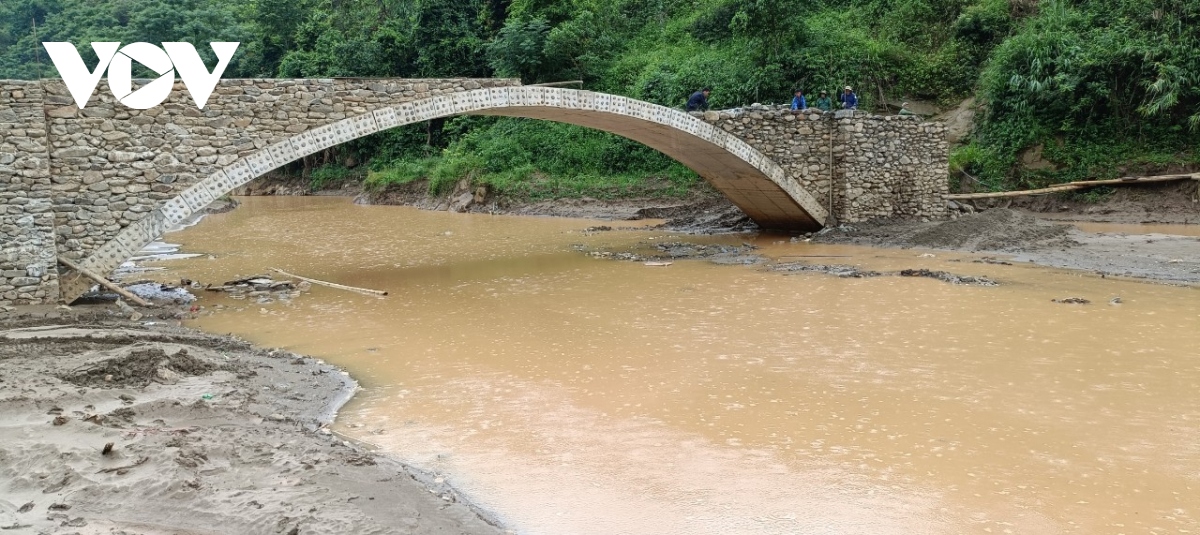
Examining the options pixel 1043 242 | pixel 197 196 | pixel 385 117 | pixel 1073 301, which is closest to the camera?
pixel 1073 301

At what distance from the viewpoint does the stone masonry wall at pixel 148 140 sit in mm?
9617

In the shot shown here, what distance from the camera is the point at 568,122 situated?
570 inches

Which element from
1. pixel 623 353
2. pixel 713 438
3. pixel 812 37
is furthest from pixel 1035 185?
pixel 713 438

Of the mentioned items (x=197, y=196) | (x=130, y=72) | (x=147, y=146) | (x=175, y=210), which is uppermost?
(x=130, y=72)

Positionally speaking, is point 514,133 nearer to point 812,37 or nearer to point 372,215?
point 372,215

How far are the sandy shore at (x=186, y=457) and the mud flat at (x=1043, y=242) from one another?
9.61 m

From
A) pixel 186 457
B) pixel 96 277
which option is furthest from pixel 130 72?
pixel 186 457

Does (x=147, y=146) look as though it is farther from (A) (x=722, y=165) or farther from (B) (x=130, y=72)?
(A) (x=722, y=165)

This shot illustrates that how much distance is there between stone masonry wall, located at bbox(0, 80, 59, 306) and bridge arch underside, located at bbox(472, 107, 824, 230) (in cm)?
541

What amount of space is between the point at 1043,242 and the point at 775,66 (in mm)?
8898

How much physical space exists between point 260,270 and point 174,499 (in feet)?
33.5

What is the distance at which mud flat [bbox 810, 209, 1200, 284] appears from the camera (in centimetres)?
1130

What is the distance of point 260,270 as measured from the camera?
1342cm

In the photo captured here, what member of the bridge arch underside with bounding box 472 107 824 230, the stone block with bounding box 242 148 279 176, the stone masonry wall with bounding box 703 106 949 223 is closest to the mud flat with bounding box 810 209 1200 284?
the stone masonry wall with bounding box 703 106 949 223
